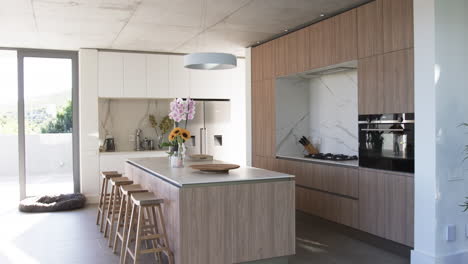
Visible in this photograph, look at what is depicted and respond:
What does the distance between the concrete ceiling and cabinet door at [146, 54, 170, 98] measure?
419mm

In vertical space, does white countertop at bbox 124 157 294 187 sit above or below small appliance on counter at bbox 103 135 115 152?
below

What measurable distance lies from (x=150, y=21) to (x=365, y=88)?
266 centimetres

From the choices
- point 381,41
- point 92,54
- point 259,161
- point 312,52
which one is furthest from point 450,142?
point 92,54

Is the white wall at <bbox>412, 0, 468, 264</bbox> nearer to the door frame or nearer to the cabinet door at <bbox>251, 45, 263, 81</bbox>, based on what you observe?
the cabinet door at <bbox>251, 45, 263, 81</bbox>

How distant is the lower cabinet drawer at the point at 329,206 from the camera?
4664mm

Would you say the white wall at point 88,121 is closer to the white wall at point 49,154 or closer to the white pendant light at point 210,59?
the white wall at point 49,154

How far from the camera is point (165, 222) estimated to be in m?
4.03

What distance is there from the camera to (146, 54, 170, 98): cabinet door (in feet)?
24.0

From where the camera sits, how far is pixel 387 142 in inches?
164

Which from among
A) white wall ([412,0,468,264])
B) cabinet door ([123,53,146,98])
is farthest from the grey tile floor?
cabinet door ([123,53,146,98])

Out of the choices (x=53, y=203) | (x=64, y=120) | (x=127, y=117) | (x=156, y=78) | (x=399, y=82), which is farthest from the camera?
(x=127, y=117)

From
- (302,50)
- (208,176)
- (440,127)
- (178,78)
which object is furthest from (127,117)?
(440,127)

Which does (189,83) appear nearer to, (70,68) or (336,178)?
(70,68)

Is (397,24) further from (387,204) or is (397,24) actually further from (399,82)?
(387,204)
